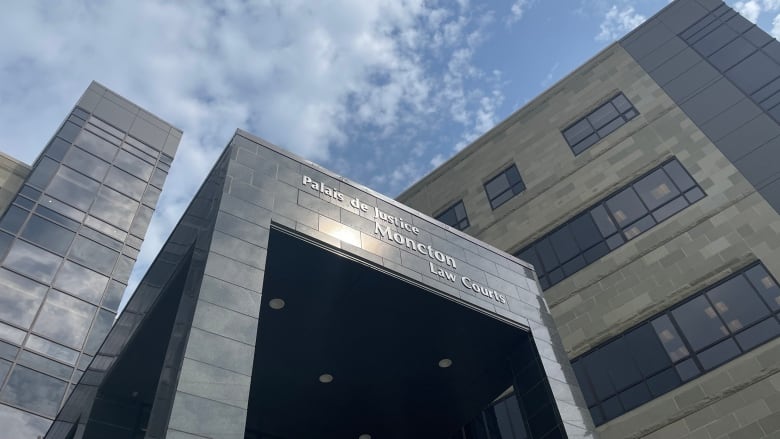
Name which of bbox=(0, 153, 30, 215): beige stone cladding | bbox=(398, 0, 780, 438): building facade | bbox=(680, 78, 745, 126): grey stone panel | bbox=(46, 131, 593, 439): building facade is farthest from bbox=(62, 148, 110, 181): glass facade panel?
bbox=(680, 78, 745, 126): grey stone panel

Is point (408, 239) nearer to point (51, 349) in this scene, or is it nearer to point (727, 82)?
point (727, 82)

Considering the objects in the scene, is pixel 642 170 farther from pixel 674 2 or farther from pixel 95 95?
pixel 95 95

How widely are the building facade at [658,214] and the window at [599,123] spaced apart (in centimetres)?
7

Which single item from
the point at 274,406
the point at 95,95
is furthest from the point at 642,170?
the point at 95,95

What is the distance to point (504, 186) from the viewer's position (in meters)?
29.3

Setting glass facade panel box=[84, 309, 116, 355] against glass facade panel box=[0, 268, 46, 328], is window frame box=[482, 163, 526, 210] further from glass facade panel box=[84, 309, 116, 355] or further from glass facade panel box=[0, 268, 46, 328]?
glass facade panel box=[0, 268, 46, 328]

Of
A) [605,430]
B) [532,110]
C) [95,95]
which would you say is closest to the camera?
[605,430]

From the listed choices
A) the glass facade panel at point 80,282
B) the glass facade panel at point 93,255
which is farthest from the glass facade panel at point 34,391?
the glass facade panel at point 93,255

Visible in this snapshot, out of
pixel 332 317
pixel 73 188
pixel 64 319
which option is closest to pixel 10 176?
pixel 73 188

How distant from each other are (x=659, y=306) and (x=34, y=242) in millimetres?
26673

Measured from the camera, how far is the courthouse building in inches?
547

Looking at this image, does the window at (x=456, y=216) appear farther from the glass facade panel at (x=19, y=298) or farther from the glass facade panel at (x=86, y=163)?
the glass facade panel at (x=19, y=298)

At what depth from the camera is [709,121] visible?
76.7ft

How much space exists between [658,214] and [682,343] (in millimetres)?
5439
